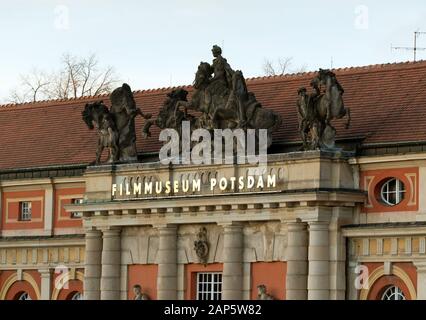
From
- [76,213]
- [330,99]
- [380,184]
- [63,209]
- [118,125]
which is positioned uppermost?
[118,125]

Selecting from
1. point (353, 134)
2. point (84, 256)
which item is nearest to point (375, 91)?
point (353, 134)

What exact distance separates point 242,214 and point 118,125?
7813 millimetres

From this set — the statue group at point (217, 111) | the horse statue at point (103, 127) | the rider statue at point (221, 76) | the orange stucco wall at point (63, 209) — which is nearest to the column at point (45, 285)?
the orange stucco wall at point (63, 209)

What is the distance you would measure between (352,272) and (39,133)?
1957 cm

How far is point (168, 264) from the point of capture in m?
60.2

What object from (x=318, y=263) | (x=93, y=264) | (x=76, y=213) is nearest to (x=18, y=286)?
(x=76, y=213)

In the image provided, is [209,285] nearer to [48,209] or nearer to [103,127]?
[103,127]

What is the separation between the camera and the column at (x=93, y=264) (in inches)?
2473

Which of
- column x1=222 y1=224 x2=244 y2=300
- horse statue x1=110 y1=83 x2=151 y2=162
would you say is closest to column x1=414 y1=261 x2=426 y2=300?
column x1=222 y1=224 x2=244 y2=300

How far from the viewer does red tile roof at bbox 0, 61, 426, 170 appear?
56.4 m

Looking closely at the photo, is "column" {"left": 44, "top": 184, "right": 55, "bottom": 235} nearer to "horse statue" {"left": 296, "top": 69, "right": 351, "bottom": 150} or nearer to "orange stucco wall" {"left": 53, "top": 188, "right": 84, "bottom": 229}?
"orange stucco wall" {"left": 53, "top": 188, "right": 84, "bottom": 229}

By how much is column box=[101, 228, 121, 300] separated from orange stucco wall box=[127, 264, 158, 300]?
49 cm

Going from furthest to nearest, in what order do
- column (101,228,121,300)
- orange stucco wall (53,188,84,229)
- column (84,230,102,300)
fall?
orange stucco wall (53,188,84,229) → column (84,230,102,300) → column (101,228,121,300)

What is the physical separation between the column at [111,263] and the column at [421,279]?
1326 cm
